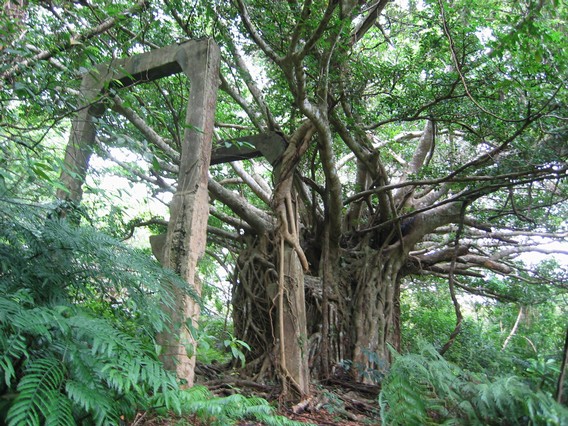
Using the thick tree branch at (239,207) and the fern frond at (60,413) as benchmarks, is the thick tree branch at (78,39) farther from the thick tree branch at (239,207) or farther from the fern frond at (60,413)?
the fern frond at (60,413)

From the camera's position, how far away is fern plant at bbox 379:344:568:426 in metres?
2.13

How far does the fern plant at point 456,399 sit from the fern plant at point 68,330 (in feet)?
4.58

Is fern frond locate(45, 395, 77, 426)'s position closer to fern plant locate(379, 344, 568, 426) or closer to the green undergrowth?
the green undergrowth

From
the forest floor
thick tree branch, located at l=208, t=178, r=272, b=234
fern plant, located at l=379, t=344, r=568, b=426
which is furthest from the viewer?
thick tree branch, located at l=208, t=178, r=272, b=234

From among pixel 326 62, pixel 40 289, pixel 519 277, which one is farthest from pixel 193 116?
pixel 519 277

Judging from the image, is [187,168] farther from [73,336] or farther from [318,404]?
[318,404]

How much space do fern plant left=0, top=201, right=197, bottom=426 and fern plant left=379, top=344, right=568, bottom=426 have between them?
1394 millimetres

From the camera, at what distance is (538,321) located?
11.3 m

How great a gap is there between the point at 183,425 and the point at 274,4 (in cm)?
452

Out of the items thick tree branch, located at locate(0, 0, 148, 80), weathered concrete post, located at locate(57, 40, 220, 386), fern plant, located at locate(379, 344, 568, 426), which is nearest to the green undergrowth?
weathered concrete post, located at locate(57, 40, 220, 386)

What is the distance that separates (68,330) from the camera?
1.82m

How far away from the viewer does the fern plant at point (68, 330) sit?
1.70 meters

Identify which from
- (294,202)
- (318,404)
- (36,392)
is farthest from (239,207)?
(36,392)

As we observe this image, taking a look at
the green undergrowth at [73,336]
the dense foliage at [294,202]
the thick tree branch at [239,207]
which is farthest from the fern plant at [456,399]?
the thick tree branch at [239,207]
